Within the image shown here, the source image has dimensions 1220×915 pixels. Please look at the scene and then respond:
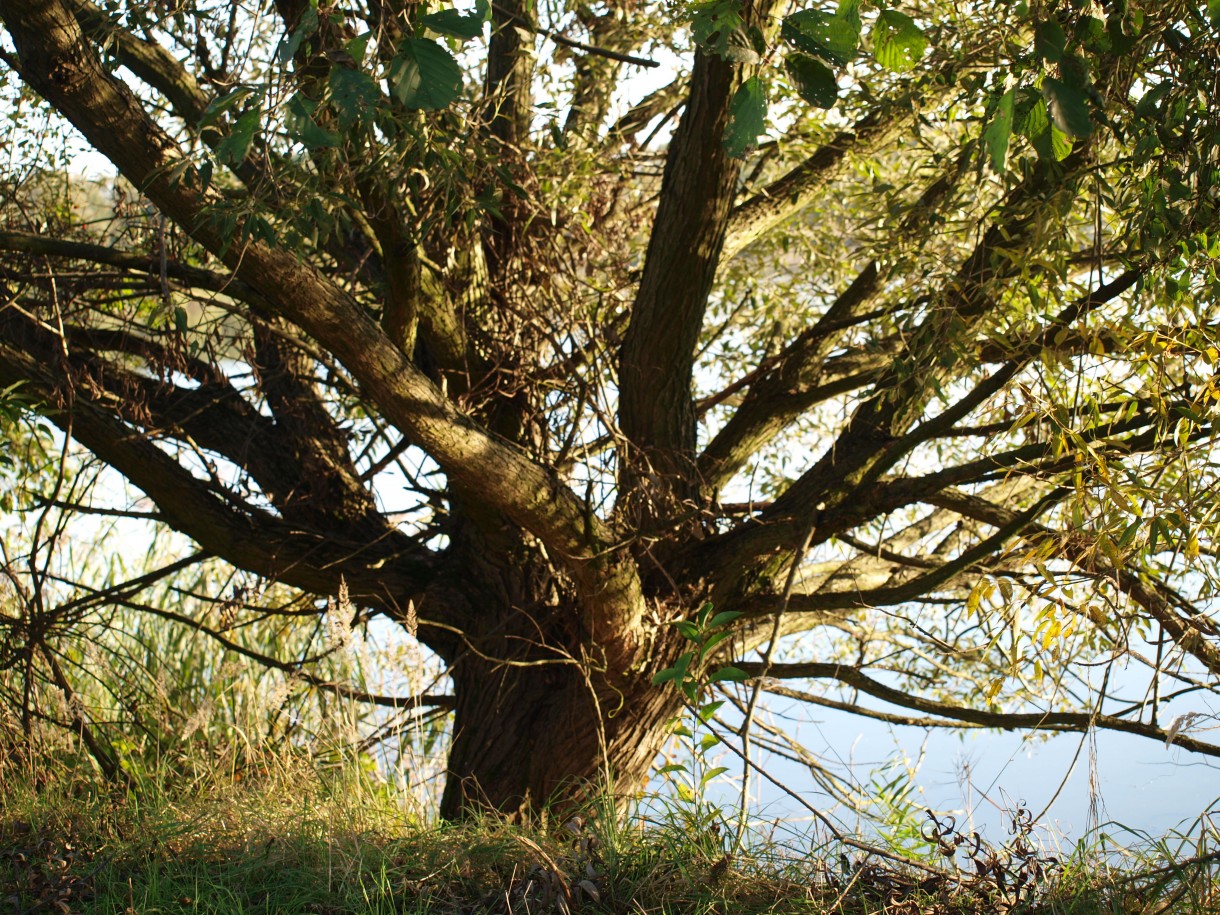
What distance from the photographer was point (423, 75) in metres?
1.87

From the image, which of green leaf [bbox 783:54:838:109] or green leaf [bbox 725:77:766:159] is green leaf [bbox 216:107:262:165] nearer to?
green leaf [bbox 725:77:766:159]

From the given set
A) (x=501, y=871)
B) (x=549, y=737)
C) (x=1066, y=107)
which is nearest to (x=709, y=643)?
(x=501, y=871)

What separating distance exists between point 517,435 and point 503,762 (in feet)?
4.12

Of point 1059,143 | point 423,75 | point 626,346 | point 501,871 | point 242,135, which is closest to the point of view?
point 423,75

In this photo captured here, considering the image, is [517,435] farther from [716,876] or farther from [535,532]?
[716,876]

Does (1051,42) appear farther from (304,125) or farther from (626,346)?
(626,346)

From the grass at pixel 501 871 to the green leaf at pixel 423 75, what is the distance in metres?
1.78

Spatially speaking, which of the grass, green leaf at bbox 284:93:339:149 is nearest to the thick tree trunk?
the grass

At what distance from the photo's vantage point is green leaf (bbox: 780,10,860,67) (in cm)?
198

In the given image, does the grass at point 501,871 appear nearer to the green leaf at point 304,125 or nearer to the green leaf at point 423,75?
the green leaf at point 304,125

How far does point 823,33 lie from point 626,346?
90.9 inches

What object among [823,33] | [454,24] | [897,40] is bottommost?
[454,24]

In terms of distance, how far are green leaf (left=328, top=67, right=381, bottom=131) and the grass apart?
5.69 ft

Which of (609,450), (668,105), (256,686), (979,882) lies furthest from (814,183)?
(256,686)
